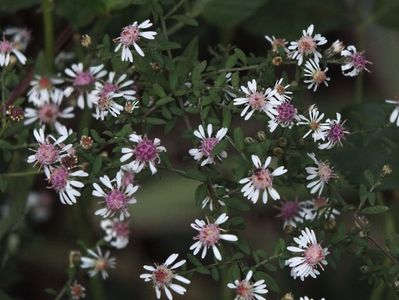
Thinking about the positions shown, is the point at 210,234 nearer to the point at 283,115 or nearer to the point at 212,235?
A: the point at 212,235

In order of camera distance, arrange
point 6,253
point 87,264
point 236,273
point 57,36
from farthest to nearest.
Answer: point 57,36 → point 6,253 → point 87,264 → point 236,273

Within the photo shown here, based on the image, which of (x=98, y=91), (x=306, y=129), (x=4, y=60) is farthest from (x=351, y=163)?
(x=4, y=60)

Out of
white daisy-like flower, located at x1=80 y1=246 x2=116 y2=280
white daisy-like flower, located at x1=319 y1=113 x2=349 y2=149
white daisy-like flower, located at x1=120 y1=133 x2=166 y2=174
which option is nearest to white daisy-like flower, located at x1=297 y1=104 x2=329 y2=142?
white daisy-like flower, located at x1=319 y1=113 x2=349 y2=149

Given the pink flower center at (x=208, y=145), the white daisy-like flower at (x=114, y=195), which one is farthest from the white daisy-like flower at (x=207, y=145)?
the white daisy-like flower at (x=114, y=195)

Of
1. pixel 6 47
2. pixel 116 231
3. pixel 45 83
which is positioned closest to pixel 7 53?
pixel 6 47

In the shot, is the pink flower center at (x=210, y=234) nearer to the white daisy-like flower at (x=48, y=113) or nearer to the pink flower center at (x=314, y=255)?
the pink flower center at (x=314, y=255)

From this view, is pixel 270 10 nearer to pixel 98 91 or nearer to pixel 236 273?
pixel 98 91
